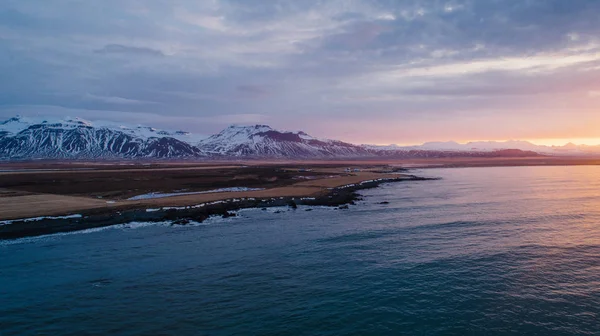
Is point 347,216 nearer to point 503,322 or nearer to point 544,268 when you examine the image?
point 544,268

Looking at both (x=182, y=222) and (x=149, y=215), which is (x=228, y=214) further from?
(x=149, y=215)

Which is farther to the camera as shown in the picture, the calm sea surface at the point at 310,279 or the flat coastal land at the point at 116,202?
the flat coastal land at the point at 116,202

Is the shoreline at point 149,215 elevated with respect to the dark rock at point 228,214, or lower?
elevated

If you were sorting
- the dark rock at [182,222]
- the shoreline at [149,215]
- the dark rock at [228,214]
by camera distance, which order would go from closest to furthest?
the shoreline at [149,215] < the dark rock at [182,222] < the dark rock at [228,214]

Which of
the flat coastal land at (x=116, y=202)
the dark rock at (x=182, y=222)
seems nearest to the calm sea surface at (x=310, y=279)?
Answer: the dark rock at (x=182, y=222)

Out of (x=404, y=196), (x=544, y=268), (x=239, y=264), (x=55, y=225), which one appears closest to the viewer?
(x=544, y=268)

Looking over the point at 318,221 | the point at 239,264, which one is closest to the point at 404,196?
the point at 318,221

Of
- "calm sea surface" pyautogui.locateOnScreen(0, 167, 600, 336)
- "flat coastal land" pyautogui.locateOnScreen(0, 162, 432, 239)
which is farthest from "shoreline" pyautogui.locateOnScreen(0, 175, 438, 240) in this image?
"calm sea surface" pyautogui.locateOnScreen(0, 167, 600, 336)

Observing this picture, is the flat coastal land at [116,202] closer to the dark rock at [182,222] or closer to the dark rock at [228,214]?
the dark rock at [182,222]
